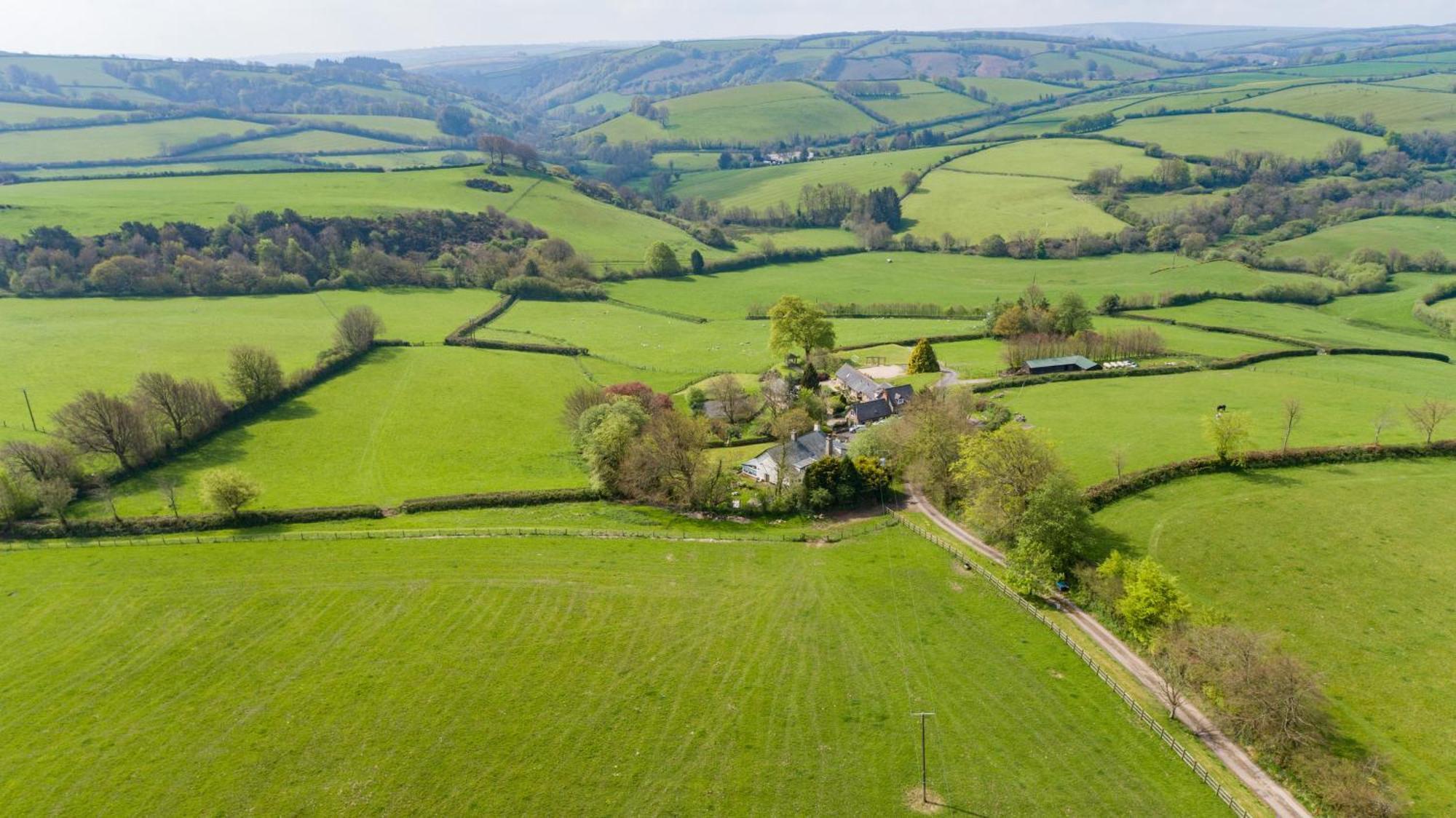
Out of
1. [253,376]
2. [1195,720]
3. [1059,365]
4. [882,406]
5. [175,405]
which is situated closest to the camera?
[1195,720]

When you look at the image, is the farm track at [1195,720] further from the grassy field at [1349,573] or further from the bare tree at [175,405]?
the bare tree at [175,405]

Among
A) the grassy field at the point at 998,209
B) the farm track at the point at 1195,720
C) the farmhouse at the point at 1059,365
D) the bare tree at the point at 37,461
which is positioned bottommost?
the farm track at the point at 1195,720

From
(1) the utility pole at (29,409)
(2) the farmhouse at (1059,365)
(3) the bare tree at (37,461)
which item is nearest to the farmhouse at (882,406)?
(2) the farmhouse at (1059,365)

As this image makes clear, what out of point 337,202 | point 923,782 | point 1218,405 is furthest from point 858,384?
point 337,202

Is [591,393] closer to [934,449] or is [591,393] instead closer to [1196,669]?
[934,449]

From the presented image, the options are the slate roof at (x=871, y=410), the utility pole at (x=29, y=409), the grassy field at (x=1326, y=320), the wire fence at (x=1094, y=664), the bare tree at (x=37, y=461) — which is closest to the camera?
the wire fence at (x=1094, y=664)

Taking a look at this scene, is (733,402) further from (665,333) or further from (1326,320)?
(1326,320)
